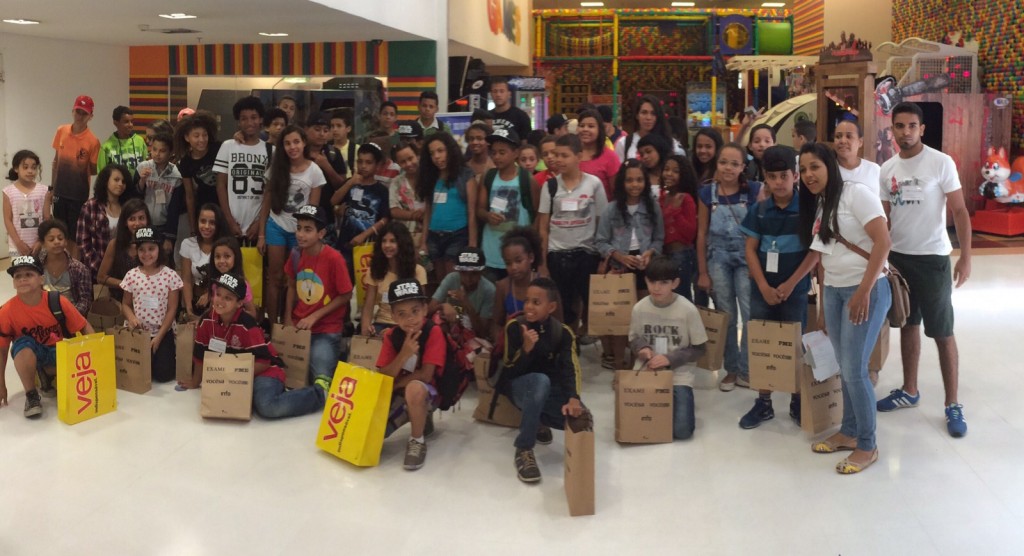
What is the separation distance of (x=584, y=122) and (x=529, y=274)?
5.27ft

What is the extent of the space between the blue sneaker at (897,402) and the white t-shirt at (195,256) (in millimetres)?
4056

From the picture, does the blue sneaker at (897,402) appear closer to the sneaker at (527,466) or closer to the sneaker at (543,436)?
the sneaker at (543,436)

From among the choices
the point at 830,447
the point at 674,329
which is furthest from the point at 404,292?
the point at 830,447

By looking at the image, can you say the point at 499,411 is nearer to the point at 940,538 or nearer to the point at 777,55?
the point at 940,538

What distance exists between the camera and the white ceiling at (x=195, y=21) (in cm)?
735

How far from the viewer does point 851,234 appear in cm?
439

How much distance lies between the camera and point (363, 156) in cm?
659

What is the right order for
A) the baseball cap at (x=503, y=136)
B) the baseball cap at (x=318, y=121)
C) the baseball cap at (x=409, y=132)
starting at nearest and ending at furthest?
the baseball cap at (x=503, y=136)
the baseball cap at (x=318, y=121)
the baseball cap at (x=409, y=132)

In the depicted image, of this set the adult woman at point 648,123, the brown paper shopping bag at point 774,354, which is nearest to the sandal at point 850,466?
the brown paper shopping bag at point 774,354

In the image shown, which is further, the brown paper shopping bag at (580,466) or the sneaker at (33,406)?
the sneaker at (33,406)

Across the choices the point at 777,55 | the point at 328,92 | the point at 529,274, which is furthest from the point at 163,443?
the point at 777,55

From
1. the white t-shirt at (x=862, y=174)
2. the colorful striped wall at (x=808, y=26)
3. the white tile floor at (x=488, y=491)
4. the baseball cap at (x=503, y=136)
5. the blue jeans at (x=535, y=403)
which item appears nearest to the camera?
the white tile floor at (x=488, y=491)

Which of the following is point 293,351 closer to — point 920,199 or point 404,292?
point 404,292

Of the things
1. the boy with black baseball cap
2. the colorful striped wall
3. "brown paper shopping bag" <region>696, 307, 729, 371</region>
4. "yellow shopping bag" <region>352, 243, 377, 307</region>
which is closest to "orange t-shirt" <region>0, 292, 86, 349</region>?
the boy with black baseball cap
